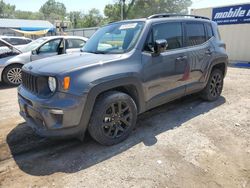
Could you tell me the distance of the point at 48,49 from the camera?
27.9 ft

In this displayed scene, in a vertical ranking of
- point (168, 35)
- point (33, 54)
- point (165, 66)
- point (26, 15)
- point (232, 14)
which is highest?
point (26, 15)

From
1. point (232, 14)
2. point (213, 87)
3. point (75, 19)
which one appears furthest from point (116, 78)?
point (75, 19)

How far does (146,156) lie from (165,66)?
1632mm

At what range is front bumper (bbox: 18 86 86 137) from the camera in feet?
10.5

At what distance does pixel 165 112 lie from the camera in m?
5.20

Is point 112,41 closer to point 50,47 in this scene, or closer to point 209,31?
point 209,31

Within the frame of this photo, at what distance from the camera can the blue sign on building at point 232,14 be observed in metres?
12.2

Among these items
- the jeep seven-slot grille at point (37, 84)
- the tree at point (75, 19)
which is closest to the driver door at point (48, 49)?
the jeep seven-slot grille at point (37, 84)

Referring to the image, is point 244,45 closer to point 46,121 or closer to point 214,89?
point 214,89

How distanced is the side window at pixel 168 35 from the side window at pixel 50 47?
495 cm

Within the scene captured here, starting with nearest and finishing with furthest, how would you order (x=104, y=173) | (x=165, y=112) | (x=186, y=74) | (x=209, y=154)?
(x=104, y=173), (x=209, y=154), (x=186, y=74), (x=165, y=112)

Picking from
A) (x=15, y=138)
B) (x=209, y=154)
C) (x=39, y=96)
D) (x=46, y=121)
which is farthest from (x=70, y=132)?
(x=209, y=154)

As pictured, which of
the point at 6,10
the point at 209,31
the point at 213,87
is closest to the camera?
the point at 209,31

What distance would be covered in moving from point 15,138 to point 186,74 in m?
3.26
